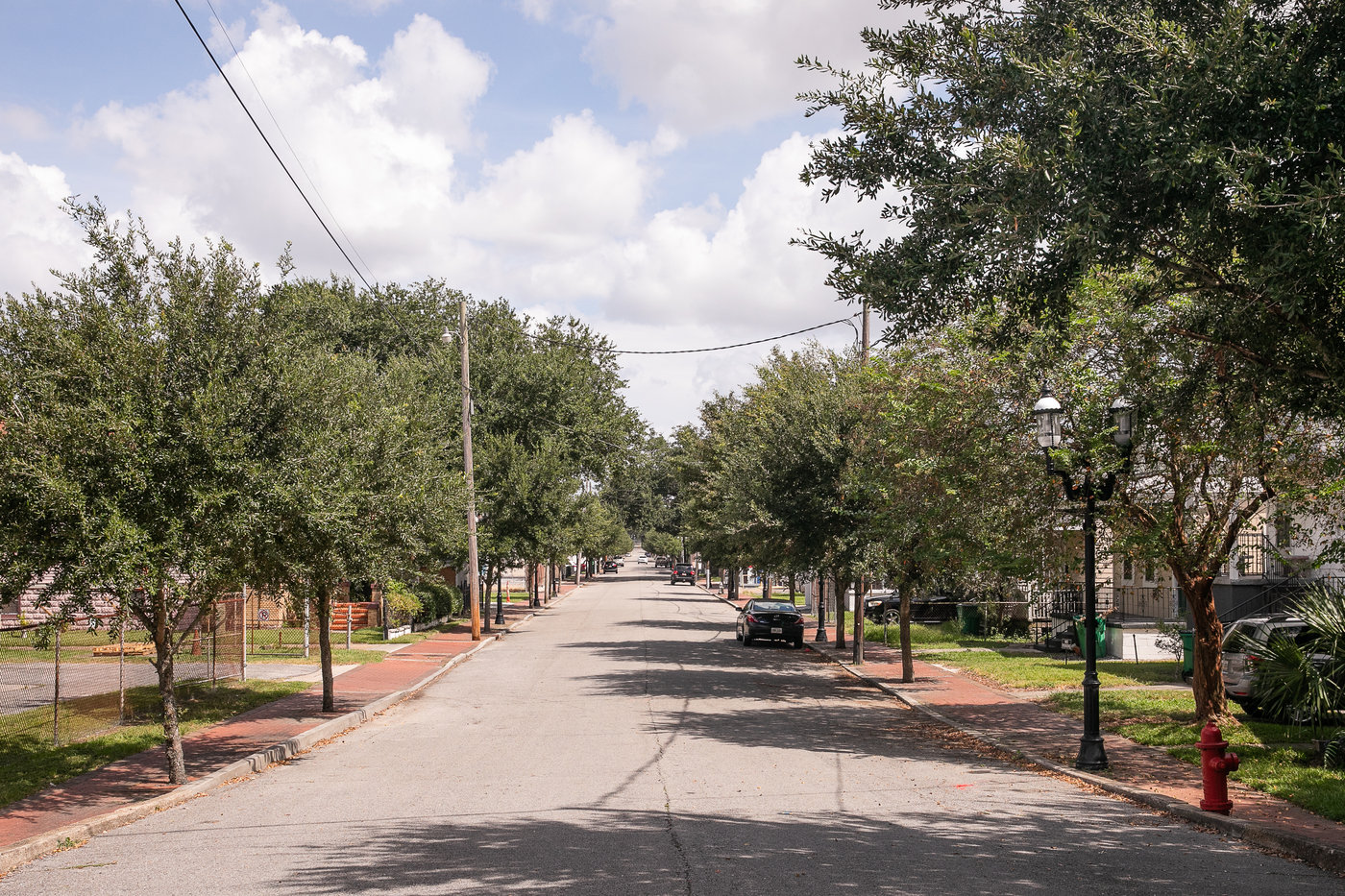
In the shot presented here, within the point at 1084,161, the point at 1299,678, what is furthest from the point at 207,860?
the point at 1299,678

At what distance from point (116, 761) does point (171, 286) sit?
19.1ft

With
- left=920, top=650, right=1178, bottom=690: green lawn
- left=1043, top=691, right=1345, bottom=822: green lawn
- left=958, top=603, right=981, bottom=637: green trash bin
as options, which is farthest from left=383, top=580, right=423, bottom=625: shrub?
left=1043, top=691, right=1345, bottom=822: green lawn

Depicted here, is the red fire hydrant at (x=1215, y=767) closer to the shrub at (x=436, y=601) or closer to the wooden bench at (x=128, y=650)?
the wooden bench at (x=128, y=650)

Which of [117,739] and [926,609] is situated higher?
[117,739]

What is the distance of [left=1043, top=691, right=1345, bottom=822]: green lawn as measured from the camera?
394 inches

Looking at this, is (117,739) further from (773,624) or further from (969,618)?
(969,618)

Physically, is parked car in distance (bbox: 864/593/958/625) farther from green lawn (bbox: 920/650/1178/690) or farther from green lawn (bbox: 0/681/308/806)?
green lawn (bbox: 0/681/308/806)

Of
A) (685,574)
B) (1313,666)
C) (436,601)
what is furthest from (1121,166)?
(685,574)

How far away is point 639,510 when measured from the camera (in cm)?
10625

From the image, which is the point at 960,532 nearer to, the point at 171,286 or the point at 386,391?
the point at 386,391

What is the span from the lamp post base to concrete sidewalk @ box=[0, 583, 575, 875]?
987 centimetres

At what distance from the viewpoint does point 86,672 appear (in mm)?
19969

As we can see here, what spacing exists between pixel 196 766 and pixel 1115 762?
10995mm

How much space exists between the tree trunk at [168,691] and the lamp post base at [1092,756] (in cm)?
1018
